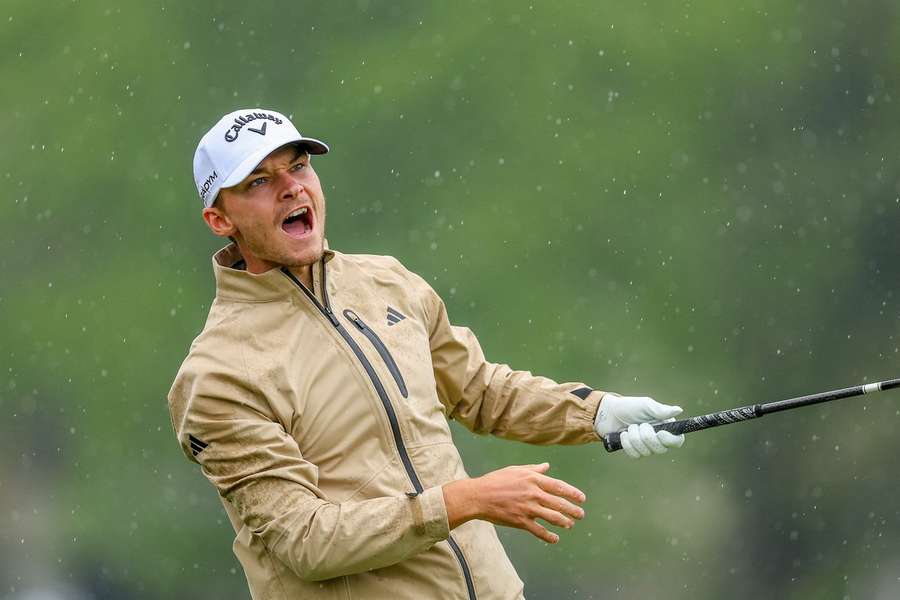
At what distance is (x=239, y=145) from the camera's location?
8.99 ft

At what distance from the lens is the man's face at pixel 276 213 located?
2.74 m

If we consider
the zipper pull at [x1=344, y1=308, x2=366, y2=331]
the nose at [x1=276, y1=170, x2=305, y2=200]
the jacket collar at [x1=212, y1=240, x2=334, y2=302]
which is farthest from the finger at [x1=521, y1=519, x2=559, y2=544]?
the nose at [x1=276, y1=170, x2=305, y2=200]

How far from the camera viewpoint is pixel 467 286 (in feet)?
22.4

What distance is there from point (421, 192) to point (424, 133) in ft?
0.90

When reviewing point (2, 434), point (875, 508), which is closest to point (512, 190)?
point (875, 508)

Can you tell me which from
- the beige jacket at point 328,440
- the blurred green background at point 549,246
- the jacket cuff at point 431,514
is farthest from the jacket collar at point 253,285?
the blurred green background at point 549,246

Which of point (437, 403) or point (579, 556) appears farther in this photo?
point (579, 556)

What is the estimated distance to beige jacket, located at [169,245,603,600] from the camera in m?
2.48

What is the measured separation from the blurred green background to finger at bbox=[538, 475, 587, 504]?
4261 millimetres

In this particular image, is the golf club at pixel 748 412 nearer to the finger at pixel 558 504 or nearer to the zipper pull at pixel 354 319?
the finger at pixel 558 504

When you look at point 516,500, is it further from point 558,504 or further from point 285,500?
point 285,500

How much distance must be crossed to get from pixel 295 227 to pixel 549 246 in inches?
164

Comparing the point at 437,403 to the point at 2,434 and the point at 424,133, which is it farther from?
the point at 2,434

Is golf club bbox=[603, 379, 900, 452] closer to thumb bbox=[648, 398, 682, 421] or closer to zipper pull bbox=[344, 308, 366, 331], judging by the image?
Result: thumb bbox=[648, 398, 682, 421]
